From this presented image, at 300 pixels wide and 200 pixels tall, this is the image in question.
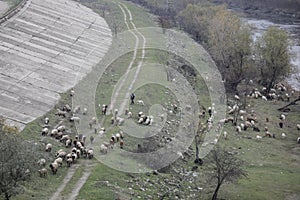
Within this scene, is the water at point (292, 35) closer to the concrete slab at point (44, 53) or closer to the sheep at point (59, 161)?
the concrete slab at point (44, 53)

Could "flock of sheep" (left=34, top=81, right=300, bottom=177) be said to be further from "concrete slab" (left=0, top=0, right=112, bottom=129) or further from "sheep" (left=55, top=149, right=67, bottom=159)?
"concrete slab" (left=0, top=0, right=112, bottom=129)

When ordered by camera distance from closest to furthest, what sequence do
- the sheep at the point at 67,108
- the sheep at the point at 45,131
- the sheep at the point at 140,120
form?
the sheep at the point at 45,131, the sheep at the point at 140,120, the sheep at the point at 67,108

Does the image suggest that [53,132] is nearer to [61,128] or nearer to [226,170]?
[61,128]

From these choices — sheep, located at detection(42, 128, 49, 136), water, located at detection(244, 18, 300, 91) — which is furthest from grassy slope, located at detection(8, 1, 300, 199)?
water, located at detection(244, 18, 300, 91)

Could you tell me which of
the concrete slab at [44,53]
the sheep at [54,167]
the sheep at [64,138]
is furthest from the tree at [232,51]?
the sheep at [54,167]

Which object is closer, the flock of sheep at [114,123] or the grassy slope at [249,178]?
the grassy slope at [249,178]

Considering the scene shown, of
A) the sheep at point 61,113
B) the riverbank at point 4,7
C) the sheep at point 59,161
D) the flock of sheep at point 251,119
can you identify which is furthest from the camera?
the riverbank at point 4,7

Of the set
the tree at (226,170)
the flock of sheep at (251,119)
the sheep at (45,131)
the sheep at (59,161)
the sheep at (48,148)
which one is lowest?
the flock of sheep at (251,119)
